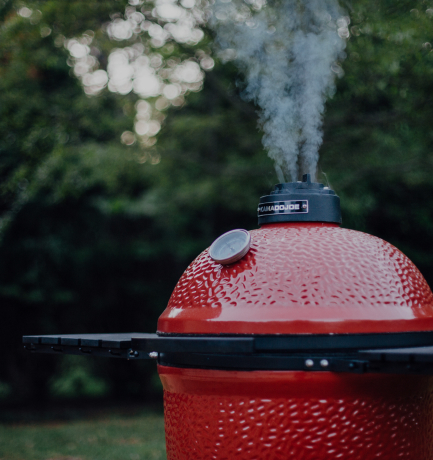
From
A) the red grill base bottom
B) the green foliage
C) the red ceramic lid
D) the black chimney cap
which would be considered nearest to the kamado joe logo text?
the black chimney cap

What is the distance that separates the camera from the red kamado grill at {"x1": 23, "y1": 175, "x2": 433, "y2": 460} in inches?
75.0

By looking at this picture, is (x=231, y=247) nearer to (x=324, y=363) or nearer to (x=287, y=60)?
(x=324, y=363)

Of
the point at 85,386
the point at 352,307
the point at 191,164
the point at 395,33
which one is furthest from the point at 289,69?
the point at 85,386

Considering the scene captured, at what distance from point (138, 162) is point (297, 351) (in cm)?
591

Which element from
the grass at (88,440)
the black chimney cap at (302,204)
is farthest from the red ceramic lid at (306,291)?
the grass at (88,440)

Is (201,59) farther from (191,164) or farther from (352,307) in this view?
(352,307)

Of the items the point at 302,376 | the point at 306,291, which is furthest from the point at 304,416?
the point at 306,291

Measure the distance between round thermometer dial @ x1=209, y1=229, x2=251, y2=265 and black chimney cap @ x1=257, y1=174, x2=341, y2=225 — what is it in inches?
10.1

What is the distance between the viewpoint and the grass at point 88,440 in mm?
6324

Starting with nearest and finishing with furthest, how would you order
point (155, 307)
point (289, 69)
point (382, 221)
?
point (289, 69)
point (382, 221)
point (155, 307)

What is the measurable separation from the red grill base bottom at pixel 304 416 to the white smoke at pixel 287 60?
1225 millimetres

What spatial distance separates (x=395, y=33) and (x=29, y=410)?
318 inches

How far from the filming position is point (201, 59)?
7316mm

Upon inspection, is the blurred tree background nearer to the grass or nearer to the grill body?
the grass
